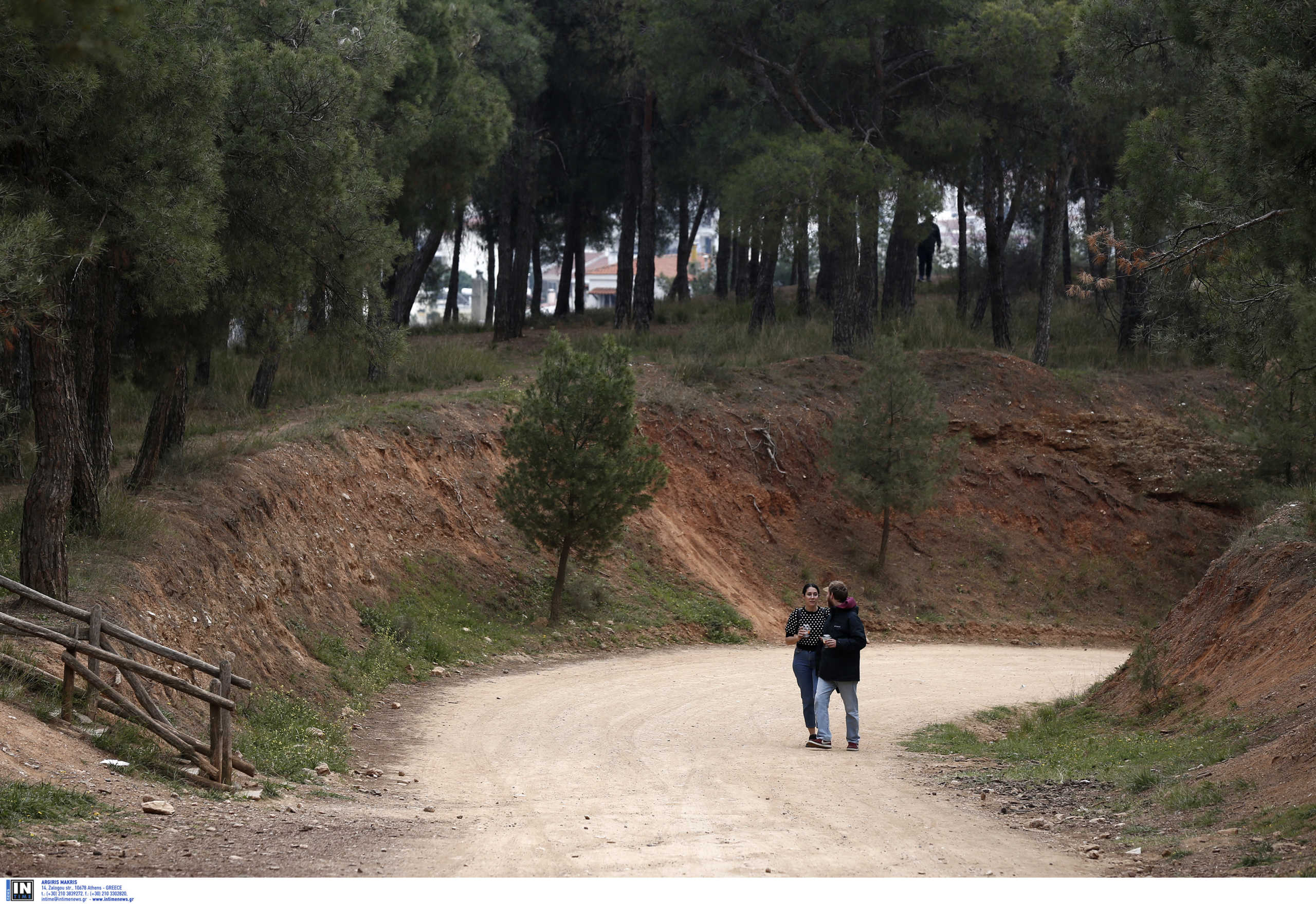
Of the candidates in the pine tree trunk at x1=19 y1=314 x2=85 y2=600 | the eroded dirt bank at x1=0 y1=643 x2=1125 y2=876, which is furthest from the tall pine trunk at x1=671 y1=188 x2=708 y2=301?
the pine tree trunk at x1=19 y1=314 x2=85 y2=600

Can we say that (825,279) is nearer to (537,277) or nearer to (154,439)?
(537,277)

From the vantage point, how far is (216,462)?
17.3 m

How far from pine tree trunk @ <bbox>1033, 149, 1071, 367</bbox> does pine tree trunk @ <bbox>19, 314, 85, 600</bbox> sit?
2795 cm

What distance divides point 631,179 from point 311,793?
31789mm

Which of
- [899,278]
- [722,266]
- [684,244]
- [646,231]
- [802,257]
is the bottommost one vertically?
[802,257]

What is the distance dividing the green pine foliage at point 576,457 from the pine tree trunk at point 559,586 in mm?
22

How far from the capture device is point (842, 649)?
11578 mm

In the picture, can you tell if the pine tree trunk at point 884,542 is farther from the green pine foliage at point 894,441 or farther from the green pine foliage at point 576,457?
the green pine foliage at point 576,457

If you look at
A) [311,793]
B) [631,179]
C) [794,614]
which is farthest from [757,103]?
[311,793]

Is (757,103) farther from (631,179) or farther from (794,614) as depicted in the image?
(794,614)

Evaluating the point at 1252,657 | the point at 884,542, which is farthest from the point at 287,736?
the point at 884,542

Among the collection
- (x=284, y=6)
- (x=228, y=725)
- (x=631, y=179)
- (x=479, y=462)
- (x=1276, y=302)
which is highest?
(x=631, y=179)

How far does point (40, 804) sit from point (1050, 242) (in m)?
31.3

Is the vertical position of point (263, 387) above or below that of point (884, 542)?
above
